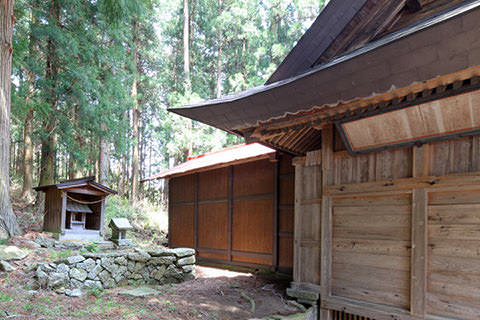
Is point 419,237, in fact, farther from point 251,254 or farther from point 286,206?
point 251,254

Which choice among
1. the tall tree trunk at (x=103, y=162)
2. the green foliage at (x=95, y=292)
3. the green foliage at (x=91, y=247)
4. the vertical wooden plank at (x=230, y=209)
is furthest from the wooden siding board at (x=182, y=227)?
the tall tree trunk at (x=103, y=162)

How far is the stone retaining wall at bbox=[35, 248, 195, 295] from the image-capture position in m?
5.70

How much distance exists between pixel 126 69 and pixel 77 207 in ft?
33.2

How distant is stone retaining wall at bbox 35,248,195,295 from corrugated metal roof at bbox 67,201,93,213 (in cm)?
357

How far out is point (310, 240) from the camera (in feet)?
18.4

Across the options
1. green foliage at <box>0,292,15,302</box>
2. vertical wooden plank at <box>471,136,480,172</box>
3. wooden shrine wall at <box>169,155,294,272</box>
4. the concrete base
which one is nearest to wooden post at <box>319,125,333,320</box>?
vertical wooden plank at <box>471,136,480,172</box>

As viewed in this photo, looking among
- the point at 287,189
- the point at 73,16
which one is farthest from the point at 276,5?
the point at 287,189

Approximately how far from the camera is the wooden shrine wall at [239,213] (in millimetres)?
7695

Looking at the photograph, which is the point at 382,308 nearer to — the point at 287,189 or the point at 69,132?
the point at 287,189

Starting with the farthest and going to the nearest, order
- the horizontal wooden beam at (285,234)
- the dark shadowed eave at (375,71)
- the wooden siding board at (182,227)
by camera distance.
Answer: the wooden siding board at (182,227)
the horizontal wooden beam at (285,234)
the dark shadowed eave at (375,71)

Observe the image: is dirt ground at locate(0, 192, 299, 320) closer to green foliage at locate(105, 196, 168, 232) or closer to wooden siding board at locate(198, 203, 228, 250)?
wooden siding board at locate(198, 203, 228, 250)

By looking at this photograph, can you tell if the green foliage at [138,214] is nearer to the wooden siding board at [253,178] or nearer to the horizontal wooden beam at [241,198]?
the horizontal wooden beam at [241,198]

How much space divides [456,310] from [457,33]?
3.21 meters

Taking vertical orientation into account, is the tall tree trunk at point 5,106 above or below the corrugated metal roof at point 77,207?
above
